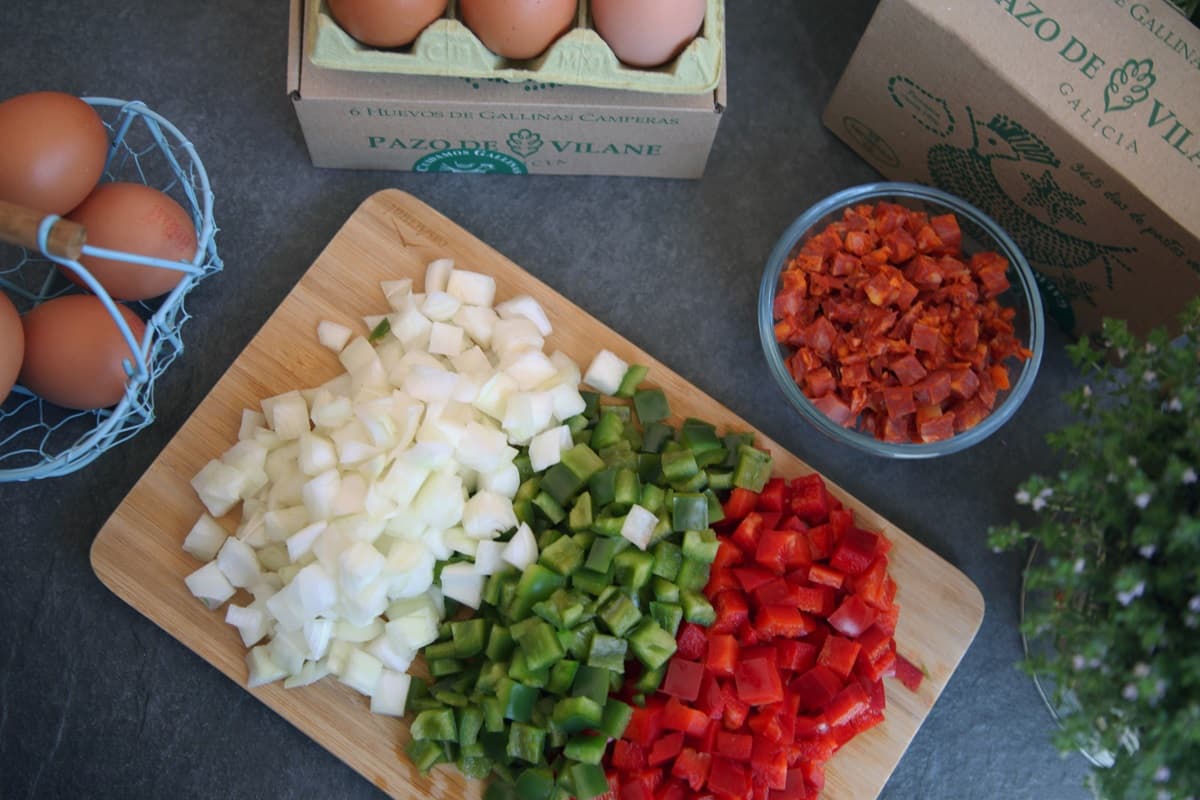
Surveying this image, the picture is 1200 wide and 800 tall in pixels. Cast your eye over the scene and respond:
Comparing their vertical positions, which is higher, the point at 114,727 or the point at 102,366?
the point at 102,366

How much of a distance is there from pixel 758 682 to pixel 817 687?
4.0 inches

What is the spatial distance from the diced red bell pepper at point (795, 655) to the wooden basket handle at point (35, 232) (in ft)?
3.76

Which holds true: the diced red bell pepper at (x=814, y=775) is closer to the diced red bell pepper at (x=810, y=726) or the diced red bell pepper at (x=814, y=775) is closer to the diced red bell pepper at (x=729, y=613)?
the diced red bell pepper at (x=810, y=726)

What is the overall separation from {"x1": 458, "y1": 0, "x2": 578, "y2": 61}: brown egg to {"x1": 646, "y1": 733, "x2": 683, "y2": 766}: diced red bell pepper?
3.57 feet

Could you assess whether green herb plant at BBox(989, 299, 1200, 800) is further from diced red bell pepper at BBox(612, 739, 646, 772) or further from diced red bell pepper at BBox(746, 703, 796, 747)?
diced red bell pepper at BBox(612, 739, 646, 772)

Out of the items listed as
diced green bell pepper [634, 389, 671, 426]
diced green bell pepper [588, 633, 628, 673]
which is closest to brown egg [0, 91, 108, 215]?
diced green bell pepper [634, 389, 671, 426]

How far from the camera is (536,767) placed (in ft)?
4.97

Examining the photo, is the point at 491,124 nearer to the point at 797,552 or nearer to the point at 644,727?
the point at 797,552

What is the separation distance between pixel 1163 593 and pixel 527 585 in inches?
34.0

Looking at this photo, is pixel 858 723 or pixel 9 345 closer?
pixel 9 345

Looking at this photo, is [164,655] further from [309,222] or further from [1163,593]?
[1163,593]

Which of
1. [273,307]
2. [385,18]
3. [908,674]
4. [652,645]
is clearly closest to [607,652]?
[652,645]

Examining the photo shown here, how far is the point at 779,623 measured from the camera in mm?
1530

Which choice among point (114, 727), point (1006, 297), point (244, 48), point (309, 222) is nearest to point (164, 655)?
point (114, 727)
